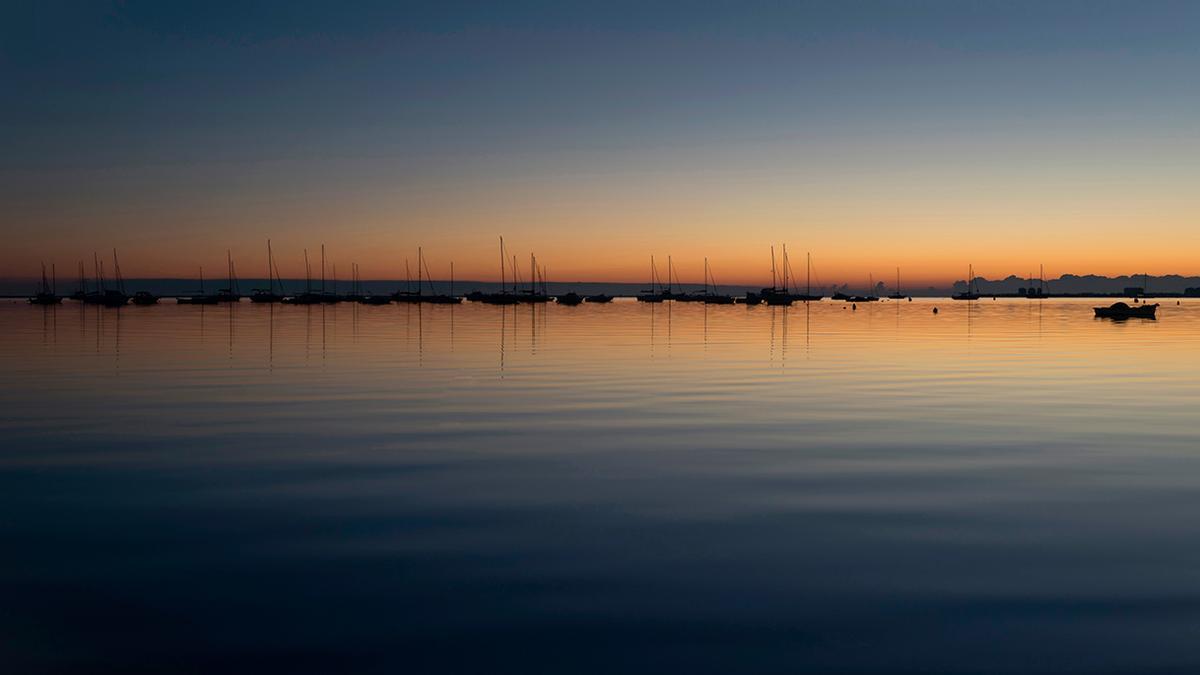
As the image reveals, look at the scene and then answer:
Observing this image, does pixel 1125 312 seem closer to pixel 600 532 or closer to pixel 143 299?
pixel 600 532

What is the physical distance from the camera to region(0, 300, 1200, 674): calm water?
27.6 feet

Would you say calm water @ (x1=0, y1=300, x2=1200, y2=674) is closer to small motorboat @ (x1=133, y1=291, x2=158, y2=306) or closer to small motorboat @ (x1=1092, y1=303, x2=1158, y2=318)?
small motorboat @ (x1=1092, y1=303, x2=1158, y2=318)

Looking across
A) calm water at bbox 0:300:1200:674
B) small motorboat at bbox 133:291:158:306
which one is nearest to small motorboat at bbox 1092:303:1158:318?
calm water at bbox 0:300:1200:674

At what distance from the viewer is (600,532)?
12.4 m

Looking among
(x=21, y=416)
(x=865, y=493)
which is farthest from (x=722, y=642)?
(x=21, y=416)

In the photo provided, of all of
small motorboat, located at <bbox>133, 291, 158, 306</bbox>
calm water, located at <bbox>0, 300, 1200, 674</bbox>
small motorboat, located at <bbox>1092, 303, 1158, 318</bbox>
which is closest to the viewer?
calm water, located at <bbox>0, 300, 1200, 674</bbox>

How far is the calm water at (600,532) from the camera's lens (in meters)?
8.41

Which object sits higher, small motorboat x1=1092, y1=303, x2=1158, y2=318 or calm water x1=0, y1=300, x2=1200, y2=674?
small motorboat x1=1092, y1=303, x2=1158, y2=318

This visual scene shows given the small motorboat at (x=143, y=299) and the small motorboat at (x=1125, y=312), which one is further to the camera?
the small motorboat at (x=143, y=299)

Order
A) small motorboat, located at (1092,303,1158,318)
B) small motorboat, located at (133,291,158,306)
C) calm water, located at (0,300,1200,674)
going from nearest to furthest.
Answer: calm water, located at (0,300,1200,674) → small motorboat, located at (1092,303,1158,318) → small motorboat, located at (133,291,158,306)

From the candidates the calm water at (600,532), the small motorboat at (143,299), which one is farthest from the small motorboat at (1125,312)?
the small motorboat at (143,299)

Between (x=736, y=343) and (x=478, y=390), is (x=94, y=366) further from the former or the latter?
(x=736, y=343)

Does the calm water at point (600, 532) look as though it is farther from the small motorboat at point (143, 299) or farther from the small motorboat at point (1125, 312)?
the small motorboat at point (143, 299)

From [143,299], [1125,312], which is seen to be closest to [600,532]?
[1125,312]
